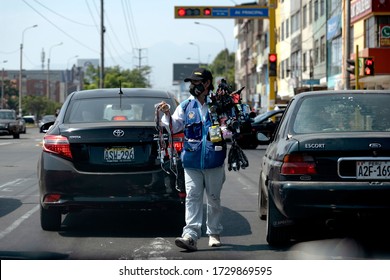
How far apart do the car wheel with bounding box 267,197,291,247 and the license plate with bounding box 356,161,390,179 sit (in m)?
0.88

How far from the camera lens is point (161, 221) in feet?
31.6

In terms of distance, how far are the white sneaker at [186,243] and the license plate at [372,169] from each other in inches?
65.0

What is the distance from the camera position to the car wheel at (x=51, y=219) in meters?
8.70

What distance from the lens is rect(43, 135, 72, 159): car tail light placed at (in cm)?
823

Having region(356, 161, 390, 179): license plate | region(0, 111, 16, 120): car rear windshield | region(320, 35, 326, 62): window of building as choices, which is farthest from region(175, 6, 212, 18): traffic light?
region(356, 161, 390, 179): license plate

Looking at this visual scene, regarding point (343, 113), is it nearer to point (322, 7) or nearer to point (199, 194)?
point (199, 194)

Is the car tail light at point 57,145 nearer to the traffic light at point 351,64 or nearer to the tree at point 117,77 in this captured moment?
the traffic light at point 351,64

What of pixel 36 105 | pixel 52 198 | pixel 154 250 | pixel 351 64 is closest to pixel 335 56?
pixel 351 64

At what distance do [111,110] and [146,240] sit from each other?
1.71 metres

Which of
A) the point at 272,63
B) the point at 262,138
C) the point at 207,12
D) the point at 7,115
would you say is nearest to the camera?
the point at 262,138

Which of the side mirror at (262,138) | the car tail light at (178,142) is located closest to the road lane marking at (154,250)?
the car tail light at (178,142)

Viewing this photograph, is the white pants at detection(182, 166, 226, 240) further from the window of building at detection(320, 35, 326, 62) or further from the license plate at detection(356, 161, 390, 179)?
the window of building at detection(320, 35, 326, 62)

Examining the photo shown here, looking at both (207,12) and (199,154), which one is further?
(207,12)

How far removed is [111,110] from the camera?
9117mm
